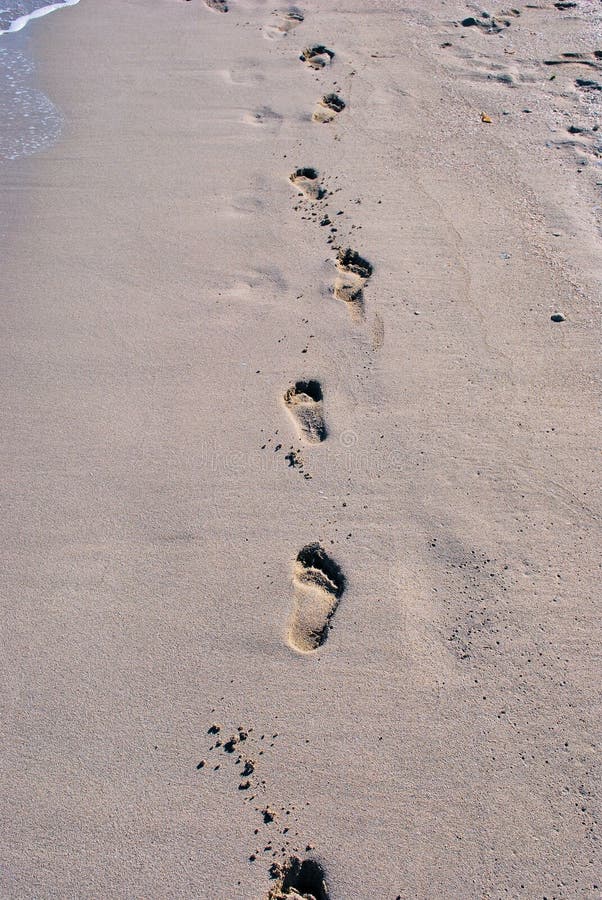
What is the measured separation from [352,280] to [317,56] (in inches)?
101

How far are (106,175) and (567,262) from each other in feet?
8.54

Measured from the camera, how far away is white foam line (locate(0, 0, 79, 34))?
213 inches

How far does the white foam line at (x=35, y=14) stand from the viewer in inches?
213

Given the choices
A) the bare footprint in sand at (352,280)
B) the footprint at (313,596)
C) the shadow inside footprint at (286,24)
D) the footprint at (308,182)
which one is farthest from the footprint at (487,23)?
the footprint at (313,596)

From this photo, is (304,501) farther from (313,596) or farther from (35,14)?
(35,14)

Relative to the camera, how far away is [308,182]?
3934 mm

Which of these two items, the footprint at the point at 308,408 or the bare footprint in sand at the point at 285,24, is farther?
the bare footprint in sand at the point at 285,24

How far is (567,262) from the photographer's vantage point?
3.41 m

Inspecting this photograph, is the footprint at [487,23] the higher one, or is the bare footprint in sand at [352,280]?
the footprint at [487,23]

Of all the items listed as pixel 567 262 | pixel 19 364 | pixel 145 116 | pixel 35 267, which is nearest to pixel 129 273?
pixel 35 267

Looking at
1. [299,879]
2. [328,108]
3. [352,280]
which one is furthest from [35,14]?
[299,879]

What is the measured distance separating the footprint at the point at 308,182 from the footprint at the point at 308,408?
1.44 m

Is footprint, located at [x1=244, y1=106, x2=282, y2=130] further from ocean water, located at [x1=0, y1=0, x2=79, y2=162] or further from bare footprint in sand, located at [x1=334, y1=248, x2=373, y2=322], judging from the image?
bare footprint in sand, located at [x1=334, y1=248, x2=373, y2=322]

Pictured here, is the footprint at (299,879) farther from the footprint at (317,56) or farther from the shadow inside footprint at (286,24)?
the shadow inside footprint at (286,24)
